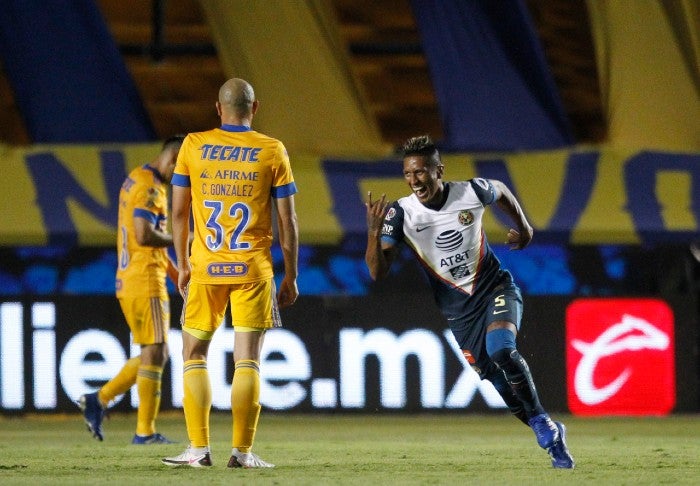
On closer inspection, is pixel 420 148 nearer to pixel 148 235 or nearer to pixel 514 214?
pixel 514 214

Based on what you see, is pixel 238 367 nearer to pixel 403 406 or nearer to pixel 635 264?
pixel 403 406

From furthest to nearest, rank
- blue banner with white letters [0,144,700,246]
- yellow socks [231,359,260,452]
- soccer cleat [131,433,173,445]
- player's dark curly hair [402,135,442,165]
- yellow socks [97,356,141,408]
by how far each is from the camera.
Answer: blue banner with white letters [0,144,700,246] < yellow socks [97,356,141,408] < soccer cleat [131,433,173,445] < player's dark curly hair [402,135,442,165] < yellow socks [231,359,260,452]

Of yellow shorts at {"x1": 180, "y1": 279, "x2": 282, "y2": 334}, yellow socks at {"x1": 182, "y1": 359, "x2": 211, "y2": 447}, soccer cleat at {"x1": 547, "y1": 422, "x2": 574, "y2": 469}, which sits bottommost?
soccer cleat at {"x1": 547, "y1": 422, "x2": 574, "y2": 469}

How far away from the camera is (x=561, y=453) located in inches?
269

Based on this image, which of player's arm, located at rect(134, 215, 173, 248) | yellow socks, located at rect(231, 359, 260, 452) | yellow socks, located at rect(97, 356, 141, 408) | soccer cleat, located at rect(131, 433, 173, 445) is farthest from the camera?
yellow socks, located at rect(97, 356, 141, 408)

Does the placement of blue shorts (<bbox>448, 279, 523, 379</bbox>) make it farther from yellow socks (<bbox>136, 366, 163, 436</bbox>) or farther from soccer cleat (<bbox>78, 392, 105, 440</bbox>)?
soccer cleat (<bbox>78, 392, 105, 440</bbox>)

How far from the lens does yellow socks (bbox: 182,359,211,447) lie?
6.71 meters

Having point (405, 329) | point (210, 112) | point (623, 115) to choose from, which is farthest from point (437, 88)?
point (210, 112)

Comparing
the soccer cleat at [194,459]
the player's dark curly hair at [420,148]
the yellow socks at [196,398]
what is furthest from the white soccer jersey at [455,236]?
the soccer cleat at [194,459]

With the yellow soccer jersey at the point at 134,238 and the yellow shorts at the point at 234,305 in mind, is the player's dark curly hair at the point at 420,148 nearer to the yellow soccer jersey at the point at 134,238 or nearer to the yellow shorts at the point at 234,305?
the yellow shorts at the point at 234,305

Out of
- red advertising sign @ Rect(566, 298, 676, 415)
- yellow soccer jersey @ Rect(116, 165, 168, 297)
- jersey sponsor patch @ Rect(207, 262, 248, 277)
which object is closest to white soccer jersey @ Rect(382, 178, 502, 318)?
jersey sponsor patch @ Rect(207, 262, 248, 277)

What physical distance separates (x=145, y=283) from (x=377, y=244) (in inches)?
96.9

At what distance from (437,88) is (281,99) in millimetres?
1439

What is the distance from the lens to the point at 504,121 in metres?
12.5
